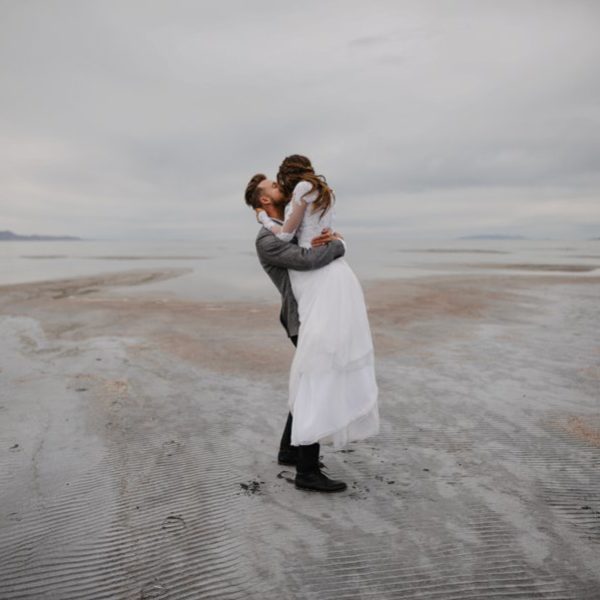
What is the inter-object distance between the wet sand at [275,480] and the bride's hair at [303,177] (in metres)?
2.39

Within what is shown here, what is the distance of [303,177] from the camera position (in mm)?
4016

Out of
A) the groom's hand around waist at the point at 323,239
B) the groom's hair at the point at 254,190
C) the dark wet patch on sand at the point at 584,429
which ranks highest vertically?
the groom's hair at the point at 254,190

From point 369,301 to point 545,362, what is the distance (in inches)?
336

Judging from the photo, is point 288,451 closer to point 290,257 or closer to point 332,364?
point 332,364

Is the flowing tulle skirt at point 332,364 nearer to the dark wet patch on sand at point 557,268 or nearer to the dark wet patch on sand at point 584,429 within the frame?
the dark wet patch on sand at point 584,429

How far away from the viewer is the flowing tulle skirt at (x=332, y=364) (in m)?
4.01

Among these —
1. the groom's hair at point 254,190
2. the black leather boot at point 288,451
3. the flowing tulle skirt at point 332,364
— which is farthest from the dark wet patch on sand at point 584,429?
the groom's hair at point 254,190

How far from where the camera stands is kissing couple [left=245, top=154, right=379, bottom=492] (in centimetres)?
401

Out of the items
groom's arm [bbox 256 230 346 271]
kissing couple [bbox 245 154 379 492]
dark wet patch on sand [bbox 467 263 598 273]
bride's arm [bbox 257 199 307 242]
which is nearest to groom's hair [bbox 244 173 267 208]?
kissing couple [bbox 245 154 379 492]

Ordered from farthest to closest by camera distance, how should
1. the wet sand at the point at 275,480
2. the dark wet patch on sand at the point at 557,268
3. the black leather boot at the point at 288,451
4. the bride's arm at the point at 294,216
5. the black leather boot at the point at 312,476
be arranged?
the dark wet patch on sand at the point at 557,268 < the black leather boot at the point at 288,451 < the black leather boot at the point at 312,476 < the bride's arm at the point at 294,216 < the wet sand at the point at 275,480

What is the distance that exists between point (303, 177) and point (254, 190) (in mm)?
537

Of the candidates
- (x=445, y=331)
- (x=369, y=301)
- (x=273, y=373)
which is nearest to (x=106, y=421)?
(x=273, y=373)

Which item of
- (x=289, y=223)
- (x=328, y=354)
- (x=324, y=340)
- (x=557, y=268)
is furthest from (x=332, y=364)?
(x=557, y=268)

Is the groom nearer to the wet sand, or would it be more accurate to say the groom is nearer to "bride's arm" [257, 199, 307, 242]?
"bride's arm" [257, 199, 307, 242]
